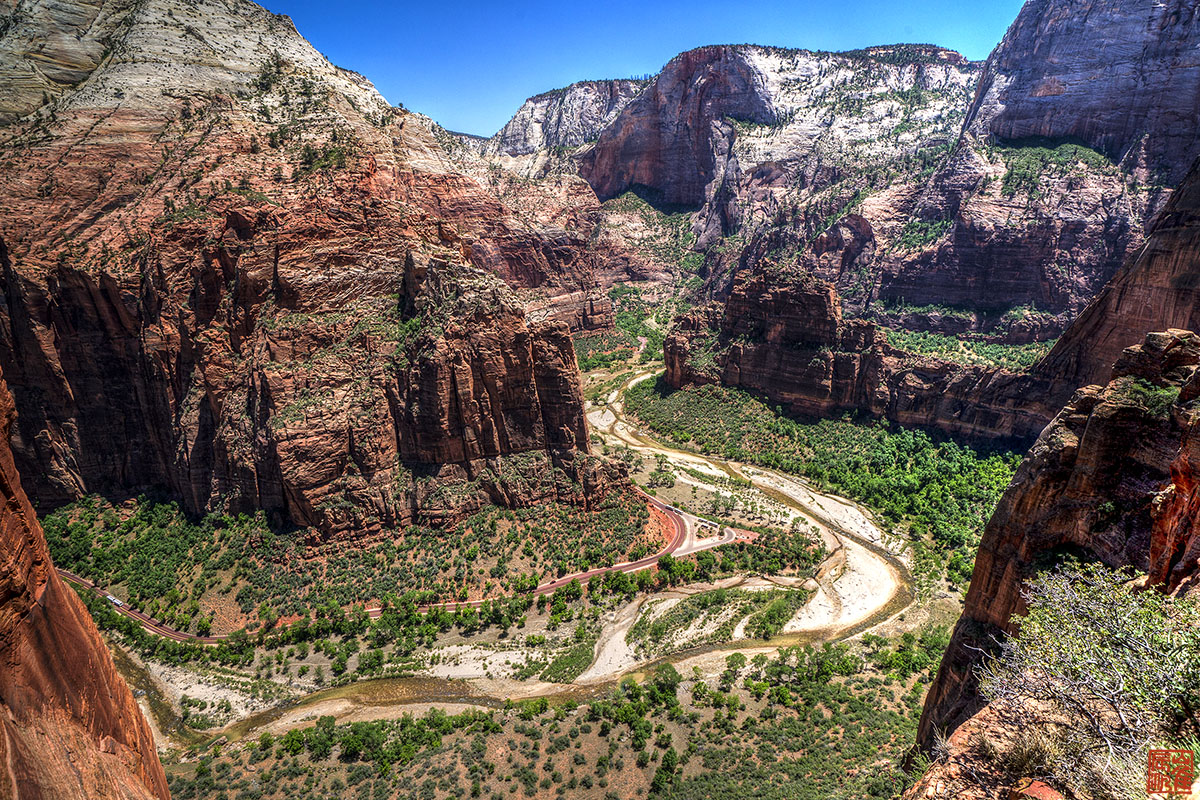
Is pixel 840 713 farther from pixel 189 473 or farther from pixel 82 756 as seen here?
pixel 189 473

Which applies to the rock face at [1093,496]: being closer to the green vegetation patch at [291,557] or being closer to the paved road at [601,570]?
the paved road at [601,570]

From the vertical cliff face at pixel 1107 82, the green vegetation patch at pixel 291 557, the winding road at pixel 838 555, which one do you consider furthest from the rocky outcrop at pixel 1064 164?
the green vegetation patch at pixel 291 557

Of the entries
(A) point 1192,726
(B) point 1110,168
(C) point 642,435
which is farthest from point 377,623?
(B) point 1110,168

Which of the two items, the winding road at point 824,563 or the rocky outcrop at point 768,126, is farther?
the rocky outcrop at point 768,126

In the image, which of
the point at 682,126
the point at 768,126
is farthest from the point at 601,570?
the point at 682,126

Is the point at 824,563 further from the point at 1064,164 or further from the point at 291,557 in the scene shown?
the point at 1064,164
